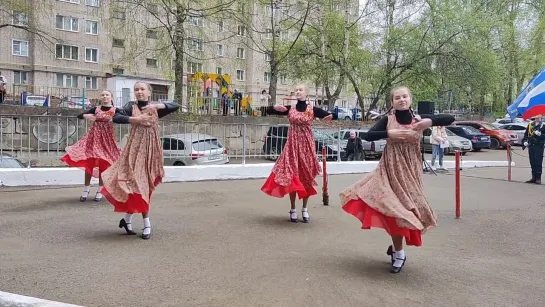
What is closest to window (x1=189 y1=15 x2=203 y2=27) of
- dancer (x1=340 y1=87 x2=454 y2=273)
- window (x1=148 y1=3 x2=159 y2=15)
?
window (x1=148 y1=3 x2=159 y2=15)

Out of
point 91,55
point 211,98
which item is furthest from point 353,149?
point 91,55

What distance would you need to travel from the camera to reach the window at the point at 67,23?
44562 millimetres

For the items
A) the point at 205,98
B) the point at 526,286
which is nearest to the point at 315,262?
the point at 526,286

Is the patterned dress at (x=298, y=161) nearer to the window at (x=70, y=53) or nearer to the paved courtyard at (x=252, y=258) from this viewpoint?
the paved courtyard at (x=252, y=258)

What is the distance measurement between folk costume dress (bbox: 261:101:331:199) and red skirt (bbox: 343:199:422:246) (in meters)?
2.09

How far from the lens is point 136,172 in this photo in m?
6.10

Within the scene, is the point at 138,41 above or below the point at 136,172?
above

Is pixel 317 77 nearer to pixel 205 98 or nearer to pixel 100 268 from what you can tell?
pixel 205 98

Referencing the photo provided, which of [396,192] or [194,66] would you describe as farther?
[194,66]

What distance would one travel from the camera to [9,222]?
7098mm

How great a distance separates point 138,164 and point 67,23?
44.5 meters

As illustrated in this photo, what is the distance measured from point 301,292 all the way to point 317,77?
1075 inches

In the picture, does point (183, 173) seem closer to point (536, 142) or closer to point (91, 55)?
point (536, 142)

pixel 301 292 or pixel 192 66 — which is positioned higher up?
pixel 192 66
